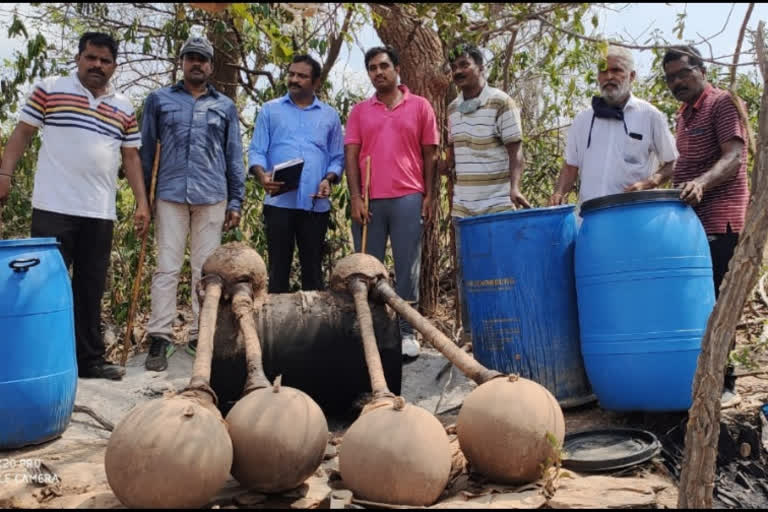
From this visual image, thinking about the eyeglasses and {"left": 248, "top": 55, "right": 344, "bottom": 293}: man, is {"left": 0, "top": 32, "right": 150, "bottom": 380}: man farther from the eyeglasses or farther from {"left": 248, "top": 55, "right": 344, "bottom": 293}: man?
the eyeglasses

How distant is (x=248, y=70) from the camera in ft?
20.1

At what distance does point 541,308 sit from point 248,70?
142 inches

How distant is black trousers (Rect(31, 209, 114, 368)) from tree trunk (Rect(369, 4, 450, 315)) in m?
2.33

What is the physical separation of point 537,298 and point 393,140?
1.44 m

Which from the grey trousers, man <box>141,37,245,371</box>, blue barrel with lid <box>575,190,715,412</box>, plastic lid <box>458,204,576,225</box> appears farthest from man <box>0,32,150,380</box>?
blue barrel with lid <box>575,190,715,412</box>

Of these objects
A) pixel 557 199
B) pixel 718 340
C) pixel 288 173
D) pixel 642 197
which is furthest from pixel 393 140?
pixel 718 340

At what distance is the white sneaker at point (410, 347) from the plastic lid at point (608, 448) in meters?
1.53

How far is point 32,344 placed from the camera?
3.21 meters

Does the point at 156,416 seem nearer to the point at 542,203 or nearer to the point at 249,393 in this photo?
the point at 249,393

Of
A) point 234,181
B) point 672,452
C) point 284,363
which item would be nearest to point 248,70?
point 234,181

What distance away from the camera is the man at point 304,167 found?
4520 millimetres

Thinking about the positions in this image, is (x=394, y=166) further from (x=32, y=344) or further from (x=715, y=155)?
(x=32, y=344)

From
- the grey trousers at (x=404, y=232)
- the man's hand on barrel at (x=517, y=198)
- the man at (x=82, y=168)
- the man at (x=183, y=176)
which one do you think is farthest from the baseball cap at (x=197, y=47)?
the man's hand on barrel at (x=517, y=198)

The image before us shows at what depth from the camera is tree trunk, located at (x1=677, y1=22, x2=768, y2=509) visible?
7.09 ft
